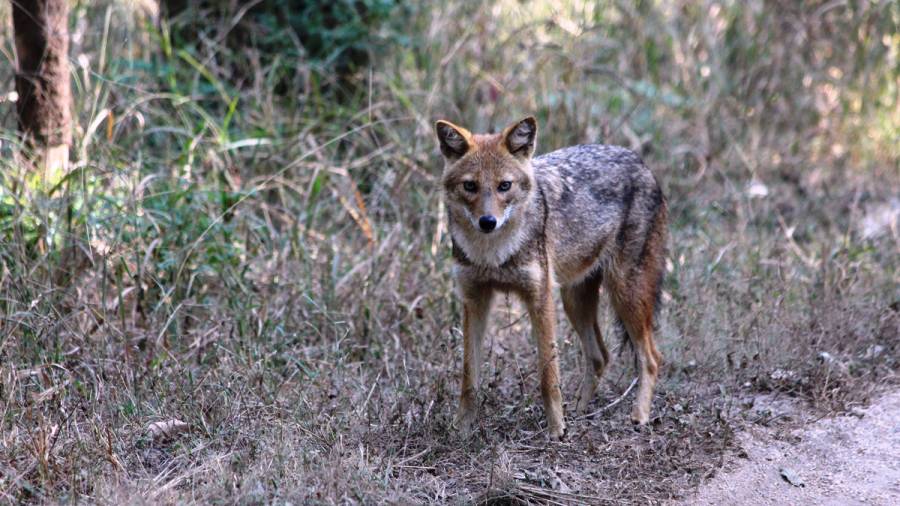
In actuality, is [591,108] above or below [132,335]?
above

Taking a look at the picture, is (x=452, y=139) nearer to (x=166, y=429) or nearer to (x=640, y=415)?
(x=640, y=415)

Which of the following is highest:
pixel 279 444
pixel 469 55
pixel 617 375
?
pixel 469 55

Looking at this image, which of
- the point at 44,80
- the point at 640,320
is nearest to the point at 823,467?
the point at 640,320

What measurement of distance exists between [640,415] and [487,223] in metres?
1.56

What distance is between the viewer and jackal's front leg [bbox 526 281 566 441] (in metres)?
5.42

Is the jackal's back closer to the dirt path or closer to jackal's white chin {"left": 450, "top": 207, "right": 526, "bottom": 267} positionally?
jackal's white chin {"left": 450, "top": 207, "right": 526, "bottom": 267}

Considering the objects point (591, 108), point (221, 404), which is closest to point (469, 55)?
point (591, 108)

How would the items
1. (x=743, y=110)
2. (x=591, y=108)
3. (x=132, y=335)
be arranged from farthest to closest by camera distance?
(x=743, y=110) < (x=591, y=108) < (x=132, y=335)

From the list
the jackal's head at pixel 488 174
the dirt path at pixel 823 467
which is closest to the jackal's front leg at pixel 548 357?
the jackal's head at pixel 488 174

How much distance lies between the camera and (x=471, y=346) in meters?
5.52

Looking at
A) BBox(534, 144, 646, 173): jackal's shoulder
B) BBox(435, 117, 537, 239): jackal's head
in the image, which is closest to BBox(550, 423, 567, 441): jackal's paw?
BBox(435, 117, 537, 239): jackal's head

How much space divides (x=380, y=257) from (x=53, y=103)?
253 cm

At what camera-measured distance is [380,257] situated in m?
7.14

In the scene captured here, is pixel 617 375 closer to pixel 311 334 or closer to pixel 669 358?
pixel 669 358
